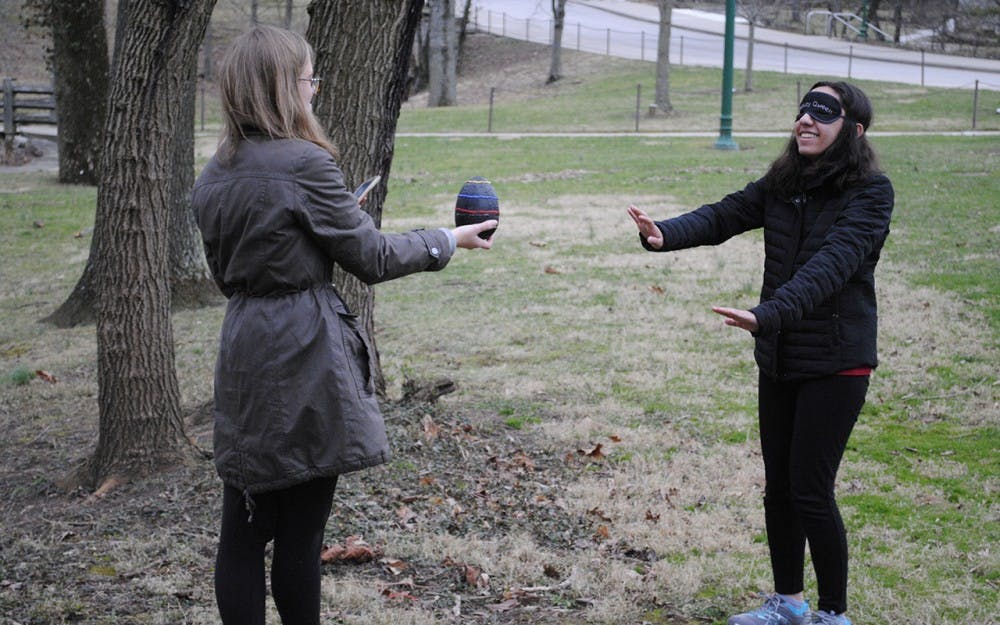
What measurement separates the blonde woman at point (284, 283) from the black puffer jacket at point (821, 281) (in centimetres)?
140

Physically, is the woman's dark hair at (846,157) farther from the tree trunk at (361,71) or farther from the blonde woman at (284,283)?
the tree trunk at (361,71)

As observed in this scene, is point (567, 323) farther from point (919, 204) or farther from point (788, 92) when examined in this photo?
point (788, 92)

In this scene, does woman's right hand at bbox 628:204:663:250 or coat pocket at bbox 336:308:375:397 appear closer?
coat pocket at bbox 336:308:375:397

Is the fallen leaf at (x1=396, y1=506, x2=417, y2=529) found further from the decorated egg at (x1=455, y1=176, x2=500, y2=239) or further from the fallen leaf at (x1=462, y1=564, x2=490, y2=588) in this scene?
the decorated egg at (x1=455, y1=176, x2=500, y2=239)

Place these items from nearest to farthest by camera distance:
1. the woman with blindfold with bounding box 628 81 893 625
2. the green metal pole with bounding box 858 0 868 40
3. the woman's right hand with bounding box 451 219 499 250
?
the woman's right hand with bounding box 451 219 499 250, the woman with blindfold with bounding box 628 81 893 625, the green metal pole with bounding box 858 0 868 40

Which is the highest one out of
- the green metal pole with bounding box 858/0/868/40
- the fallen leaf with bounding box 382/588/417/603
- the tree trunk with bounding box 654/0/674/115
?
the green metal pole with bounding box 858/0/868/40

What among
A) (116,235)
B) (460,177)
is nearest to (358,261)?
(116,235)

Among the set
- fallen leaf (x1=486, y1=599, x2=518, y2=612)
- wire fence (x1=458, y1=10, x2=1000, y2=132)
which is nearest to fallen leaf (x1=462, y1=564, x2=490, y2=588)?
fallen leaf (x1=486, y1=599, x2=518, y2=612)

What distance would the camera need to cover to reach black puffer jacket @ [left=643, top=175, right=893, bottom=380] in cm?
374

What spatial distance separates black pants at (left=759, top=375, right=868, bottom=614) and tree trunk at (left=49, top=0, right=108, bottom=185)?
16806 millimetres

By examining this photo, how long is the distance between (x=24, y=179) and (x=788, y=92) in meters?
22.9

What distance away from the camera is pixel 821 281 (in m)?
3.73

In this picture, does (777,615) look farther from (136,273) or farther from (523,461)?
(136,273)

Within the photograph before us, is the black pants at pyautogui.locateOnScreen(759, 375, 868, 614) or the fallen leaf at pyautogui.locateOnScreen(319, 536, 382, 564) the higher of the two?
the black pants at pyautogui.locateOnScreen(759, 375, 868, 614)
